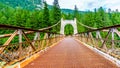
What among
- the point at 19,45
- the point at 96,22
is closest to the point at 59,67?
the point at 19,45

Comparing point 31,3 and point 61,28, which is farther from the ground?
point 31,3

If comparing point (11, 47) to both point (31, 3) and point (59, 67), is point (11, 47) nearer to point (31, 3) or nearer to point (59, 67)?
point (59, 67)

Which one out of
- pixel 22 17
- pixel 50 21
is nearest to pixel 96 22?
pixel 50 21

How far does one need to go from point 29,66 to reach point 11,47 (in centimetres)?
64

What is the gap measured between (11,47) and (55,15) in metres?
50.1

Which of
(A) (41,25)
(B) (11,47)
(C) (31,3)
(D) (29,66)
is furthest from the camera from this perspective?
(C) (31,3)

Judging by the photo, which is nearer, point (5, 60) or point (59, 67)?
point (5, 60)

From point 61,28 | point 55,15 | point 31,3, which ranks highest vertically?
point 31,3

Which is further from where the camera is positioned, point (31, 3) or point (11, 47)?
point (31, 3)

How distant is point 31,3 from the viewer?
141750 mm

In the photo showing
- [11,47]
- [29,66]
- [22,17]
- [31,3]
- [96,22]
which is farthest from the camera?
[31,3]

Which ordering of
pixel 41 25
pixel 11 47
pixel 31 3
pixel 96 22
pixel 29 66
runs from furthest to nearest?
pixel 31 3
pixel 96 22
pixel 41 25
pixel 29 66
pixel 11 47

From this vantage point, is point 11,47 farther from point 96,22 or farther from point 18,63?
point 96,22

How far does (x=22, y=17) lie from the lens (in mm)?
52156
